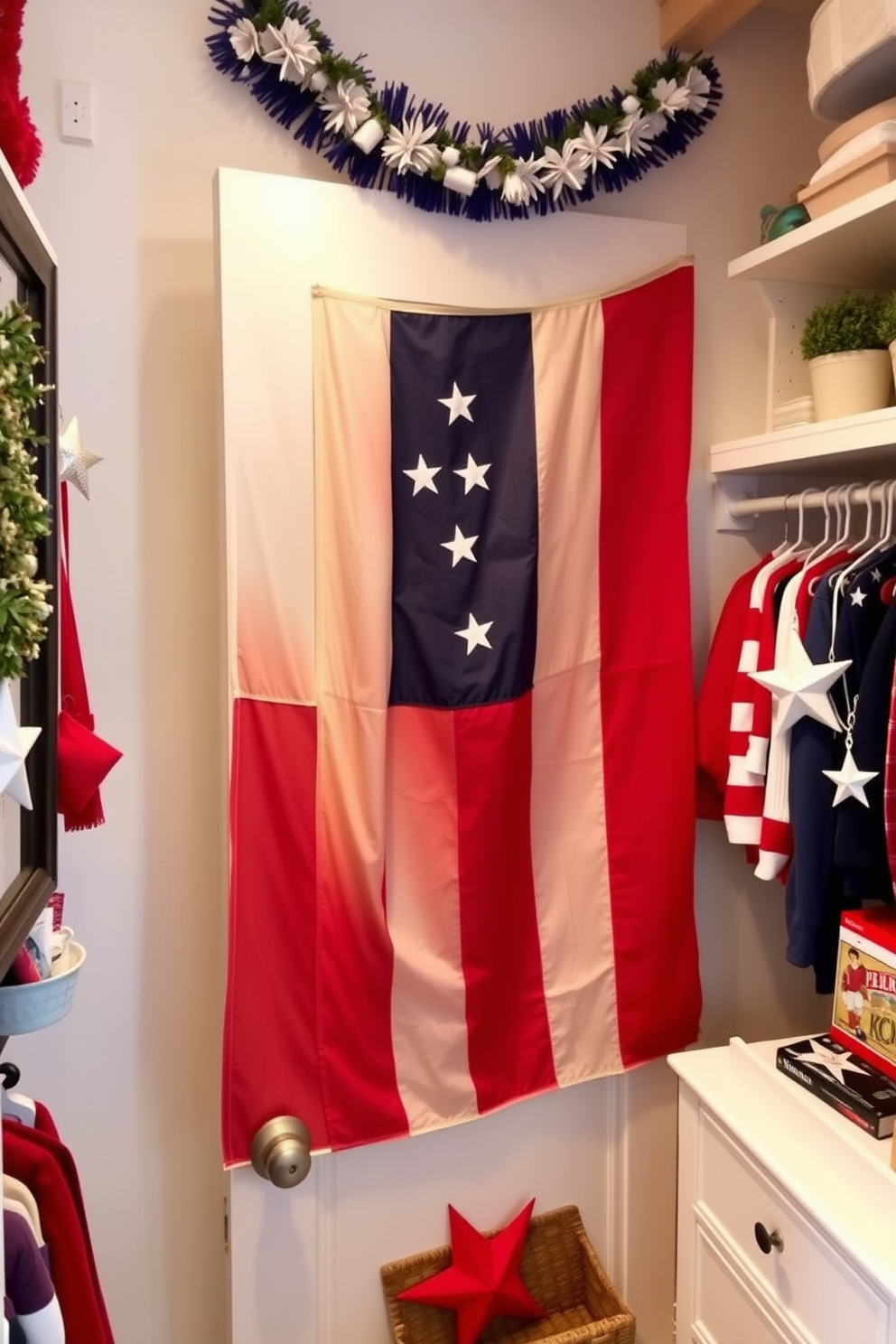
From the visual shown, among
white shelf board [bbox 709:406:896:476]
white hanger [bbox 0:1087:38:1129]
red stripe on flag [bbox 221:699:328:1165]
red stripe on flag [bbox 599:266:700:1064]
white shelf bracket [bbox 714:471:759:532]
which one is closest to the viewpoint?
white hanger [bbox 0:1087:38:1129]

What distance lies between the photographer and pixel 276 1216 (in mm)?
1597

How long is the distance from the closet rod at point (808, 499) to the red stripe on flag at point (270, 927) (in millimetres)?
860

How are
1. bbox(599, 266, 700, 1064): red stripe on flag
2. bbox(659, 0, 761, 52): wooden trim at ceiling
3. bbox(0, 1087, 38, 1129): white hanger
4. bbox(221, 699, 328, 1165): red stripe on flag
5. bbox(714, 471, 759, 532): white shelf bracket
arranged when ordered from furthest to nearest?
bbox(714, 471, 759, 532): white shelf bracket, bbox(599, 266, 700, 1064): red stripe on flag, bbox(659, 0, 761, 52): wooden trim at ceiling, bbox(221, 699, 328, 1165): red stripe on flag, bbox(0, 1087, 38, 1129): white hanger

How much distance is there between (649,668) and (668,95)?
37.6 inches

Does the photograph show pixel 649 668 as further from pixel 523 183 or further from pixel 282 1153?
pixel 282 1153

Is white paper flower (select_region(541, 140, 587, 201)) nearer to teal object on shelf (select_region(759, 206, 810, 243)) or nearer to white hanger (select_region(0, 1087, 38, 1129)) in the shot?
teal object on shelf (select_region(759, 206, 810, 243))

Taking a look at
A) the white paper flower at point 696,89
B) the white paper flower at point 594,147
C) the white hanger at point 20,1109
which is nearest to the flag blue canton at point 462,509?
the white paper flower at point 594,147

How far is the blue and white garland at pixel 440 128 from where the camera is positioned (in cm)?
147

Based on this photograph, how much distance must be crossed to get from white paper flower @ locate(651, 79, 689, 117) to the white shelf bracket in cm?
62

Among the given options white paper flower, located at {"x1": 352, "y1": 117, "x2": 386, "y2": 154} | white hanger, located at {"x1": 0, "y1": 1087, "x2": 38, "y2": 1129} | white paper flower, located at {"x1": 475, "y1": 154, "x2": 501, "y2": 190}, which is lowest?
white hanger, located at {"x1": 0, "y1": 1087, "x2": 38, "y2": 1129}

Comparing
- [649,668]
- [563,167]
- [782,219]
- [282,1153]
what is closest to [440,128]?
[563,167]

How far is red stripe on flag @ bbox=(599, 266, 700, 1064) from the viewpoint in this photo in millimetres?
1711

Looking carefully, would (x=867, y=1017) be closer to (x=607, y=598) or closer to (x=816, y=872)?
(x=816, y=872)

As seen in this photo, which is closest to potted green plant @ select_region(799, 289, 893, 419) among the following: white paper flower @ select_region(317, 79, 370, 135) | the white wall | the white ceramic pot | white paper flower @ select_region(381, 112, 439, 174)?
the white ceramic pot
